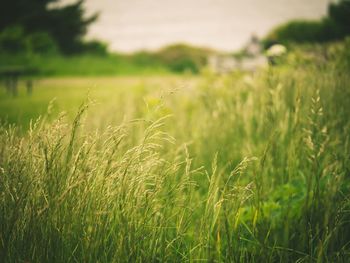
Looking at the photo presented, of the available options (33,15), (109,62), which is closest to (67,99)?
(33,15)

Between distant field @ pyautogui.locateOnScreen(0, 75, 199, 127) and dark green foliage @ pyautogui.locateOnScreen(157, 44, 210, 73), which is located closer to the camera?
distant field @ pyautogui.locateOnScreen(0, 75, 199, 127)

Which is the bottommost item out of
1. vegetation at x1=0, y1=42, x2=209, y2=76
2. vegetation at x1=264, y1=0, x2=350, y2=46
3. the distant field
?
the distant field

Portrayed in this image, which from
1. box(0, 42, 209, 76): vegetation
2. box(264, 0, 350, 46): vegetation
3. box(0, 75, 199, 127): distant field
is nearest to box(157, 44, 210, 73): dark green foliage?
box(0, 42, 209, 76): vegetation

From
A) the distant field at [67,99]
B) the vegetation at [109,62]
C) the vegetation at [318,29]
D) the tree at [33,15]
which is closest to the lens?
the distant field at [67,99]

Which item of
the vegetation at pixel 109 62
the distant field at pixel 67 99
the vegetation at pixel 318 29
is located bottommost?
the distant field at pixel 67 99

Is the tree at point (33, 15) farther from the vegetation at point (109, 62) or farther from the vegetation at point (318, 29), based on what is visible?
the vegetation at point (318, 29)

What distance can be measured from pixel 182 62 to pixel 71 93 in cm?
1177

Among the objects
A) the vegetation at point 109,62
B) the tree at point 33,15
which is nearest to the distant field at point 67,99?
Result: the vegetation at point 109,62

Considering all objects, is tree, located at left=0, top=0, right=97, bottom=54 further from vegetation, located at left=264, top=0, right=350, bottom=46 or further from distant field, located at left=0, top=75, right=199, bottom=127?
vegetation, located at left=264, top=0, right=350, bottom=46

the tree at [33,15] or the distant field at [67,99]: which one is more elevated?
the tree at [33,15]

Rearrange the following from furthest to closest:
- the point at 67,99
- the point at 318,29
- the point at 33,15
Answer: the point at 318,29 < the point at 33,15 < the point at 67,99

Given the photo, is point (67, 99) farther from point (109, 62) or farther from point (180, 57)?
point (180, 57)

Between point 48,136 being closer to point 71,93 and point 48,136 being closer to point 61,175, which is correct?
point 61,175

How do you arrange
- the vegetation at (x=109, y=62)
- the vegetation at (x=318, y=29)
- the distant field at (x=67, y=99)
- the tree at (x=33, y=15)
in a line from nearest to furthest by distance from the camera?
1. the distant field at (x=67, y=99)
2. the tree at (x=33, y=15)
3. the vegetation at (x=109, y=62)
4. the vegetation at (x=318, y=29)
